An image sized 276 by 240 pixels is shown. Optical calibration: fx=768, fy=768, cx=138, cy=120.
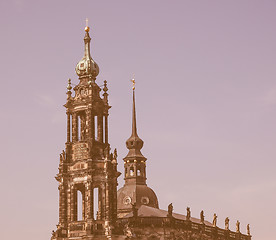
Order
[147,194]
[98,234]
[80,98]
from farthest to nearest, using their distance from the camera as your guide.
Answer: [147,194]
[80,98]
[98,234]

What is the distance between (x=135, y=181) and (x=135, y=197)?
108 inches

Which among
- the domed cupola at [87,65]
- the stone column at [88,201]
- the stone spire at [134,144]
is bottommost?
the stone column at [88,201]

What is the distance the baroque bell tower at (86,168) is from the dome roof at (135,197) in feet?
58.1

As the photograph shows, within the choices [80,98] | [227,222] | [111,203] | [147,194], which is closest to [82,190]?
[111,203]

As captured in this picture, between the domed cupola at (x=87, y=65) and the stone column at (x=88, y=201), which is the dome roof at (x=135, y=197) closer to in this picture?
the stone column at (x=88, y=201)

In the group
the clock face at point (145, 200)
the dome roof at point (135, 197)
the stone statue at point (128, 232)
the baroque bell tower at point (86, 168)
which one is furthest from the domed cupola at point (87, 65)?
the clock face at point (145, 200)

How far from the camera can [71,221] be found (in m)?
86.7

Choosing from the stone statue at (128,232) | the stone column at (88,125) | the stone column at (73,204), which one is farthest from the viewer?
the stone column at (88,125)

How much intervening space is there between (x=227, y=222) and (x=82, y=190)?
102ft

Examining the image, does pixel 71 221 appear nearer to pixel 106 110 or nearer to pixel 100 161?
pixel 100 161

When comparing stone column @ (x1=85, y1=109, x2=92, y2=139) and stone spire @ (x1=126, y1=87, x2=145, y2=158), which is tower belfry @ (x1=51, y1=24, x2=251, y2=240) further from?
stone spire @ (x1=126, y1=87, x2=145, y2=158)

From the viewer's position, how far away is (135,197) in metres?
109

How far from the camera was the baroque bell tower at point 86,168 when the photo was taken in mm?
85875

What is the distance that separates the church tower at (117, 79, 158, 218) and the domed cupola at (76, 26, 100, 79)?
2174 centimetres
